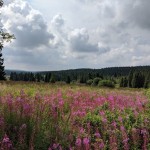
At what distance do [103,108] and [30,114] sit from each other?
367 centimetres

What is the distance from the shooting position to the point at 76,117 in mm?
9266

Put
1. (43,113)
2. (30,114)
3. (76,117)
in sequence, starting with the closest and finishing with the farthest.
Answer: (30,114) → (43,113) → (76,117)

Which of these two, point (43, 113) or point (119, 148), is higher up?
point (43, 113)

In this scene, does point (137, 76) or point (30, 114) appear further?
point (137, 76)

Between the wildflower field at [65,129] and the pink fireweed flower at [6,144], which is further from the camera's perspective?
the wildflower field at [65,129]

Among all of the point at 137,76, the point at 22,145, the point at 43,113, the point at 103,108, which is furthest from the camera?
the point at 137,76

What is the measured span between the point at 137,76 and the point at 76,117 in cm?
14203

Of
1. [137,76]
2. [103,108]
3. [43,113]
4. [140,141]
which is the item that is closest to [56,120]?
[43,113]

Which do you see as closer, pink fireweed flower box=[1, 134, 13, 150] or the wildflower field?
pink fireweed flower box=[1, 134, 13, 150]

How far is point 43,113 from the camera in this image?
8500 mm

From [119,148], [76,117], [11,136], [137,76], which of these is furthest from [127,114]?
[137,76]

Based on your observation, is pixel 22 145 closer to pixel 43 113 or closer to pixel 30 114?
pixel 30 114

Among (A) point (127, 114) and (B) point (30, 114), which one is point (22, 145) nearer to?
(B) point (30, 114)

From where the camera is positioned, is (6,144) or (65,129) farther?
(65,129)
